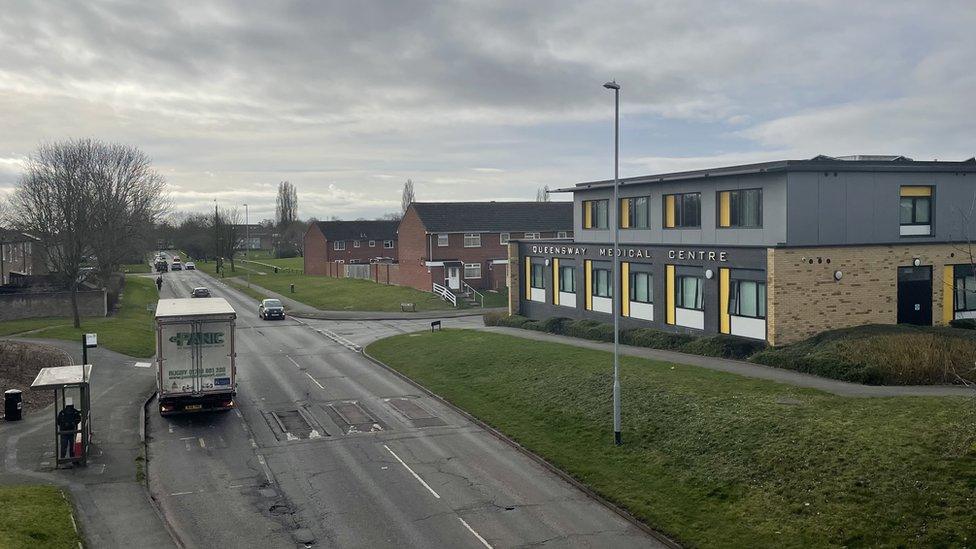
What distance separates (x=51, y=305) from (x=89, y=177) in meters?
18.8

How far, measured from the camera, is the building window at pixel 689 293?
1411 inches

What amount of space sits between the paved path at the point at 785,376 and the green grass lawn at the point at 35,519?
20084mm

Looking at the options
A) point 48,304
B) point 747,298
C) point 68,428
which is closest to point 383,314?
point 48,304

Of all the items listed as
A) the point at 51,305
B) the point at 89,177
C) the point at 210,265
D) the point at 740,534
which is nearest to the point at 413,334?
the point at 51,305

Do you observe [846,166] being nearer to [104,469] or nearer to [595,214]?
[595,214]

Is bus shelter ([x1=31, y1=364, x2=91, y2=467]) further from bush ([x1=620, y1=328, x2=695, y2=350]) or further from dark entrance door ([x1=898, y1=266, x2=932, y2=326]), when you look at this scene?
dark entrance door ([x1=898, y1=266, x2=932, y2=326])

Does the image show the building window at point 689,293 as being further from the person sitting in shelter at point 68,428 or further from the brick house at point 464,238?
the brick house at point 464,238

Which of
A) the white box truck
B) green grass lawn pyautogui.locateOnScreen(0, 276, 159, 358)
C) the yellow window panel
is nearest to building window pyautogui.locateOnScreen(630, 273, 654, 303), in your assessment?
the yellow window panel

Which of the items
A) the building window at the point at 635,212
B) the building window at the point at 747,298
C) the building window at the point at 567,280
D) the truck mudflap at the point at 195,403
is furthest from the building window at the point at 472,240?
the truck mudflap at the point at 195,403

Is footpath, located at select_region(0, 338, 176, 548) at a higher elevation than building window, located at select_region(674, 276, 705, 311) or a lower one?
lower

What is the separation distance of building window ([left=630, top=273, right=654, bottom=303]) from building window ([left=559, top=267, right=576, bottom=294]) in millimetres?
6262

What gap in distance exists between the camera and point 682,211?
38406mm

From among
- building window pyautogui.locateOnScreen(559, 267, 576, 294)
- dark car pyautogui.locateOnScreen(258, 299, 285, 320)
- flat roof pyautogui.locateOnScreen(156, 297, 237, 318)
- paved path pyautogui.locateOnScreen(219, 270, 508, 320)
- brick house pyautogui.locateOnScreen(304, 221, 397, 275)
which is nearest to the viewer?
flat roof pyautogui.locateOnScreen(156, 297, 237, 318)

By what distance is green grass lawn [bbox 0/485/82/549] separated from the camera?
15492 mm
